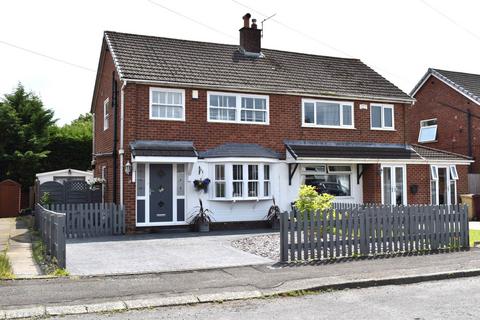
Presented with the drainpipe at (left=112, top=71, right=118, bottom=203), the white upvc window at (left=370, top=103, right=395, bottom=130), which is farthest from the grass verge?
the white upvc window at (left=370, top=103, right=395, bottom=130)

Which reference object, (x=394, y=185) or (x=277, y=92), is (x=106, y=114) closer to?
(x=277, y=92)

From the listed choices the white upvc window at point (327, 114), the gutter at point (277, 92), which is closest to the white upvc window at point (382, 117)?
the gutter at point (277, 92)

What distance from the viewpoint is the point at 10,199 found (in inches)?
969

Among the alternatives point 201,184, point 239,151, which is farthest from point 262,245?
point 239,151

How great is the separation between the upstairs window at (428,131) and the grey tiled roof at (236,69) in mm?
8001

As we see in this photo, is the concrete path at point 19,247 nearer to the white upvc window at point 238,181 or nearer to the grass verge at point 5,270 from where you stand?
the grass verge at point 5,270

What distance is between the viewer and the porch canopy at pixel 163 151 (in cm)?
1669

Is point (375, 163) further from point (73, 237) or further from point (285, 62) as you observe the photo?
point (73, 237)

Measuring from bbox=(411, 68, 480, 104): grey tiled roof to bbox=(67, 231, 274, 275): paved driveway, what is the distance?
17.8m

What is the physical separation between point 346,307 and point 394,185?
1504 centimetres

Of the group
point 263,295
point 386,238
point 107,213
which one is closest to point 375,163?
point 386,238

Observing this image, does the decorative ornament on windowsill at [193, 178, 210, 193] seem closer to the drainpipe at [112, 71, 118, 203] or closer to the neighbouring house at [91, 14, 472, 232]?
the neighbouring house at [91, 14, 472, 232]

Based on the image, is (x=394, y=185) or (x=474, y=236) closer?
(x=474, y=236)

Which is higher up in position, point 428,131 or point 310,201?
point 428,131
